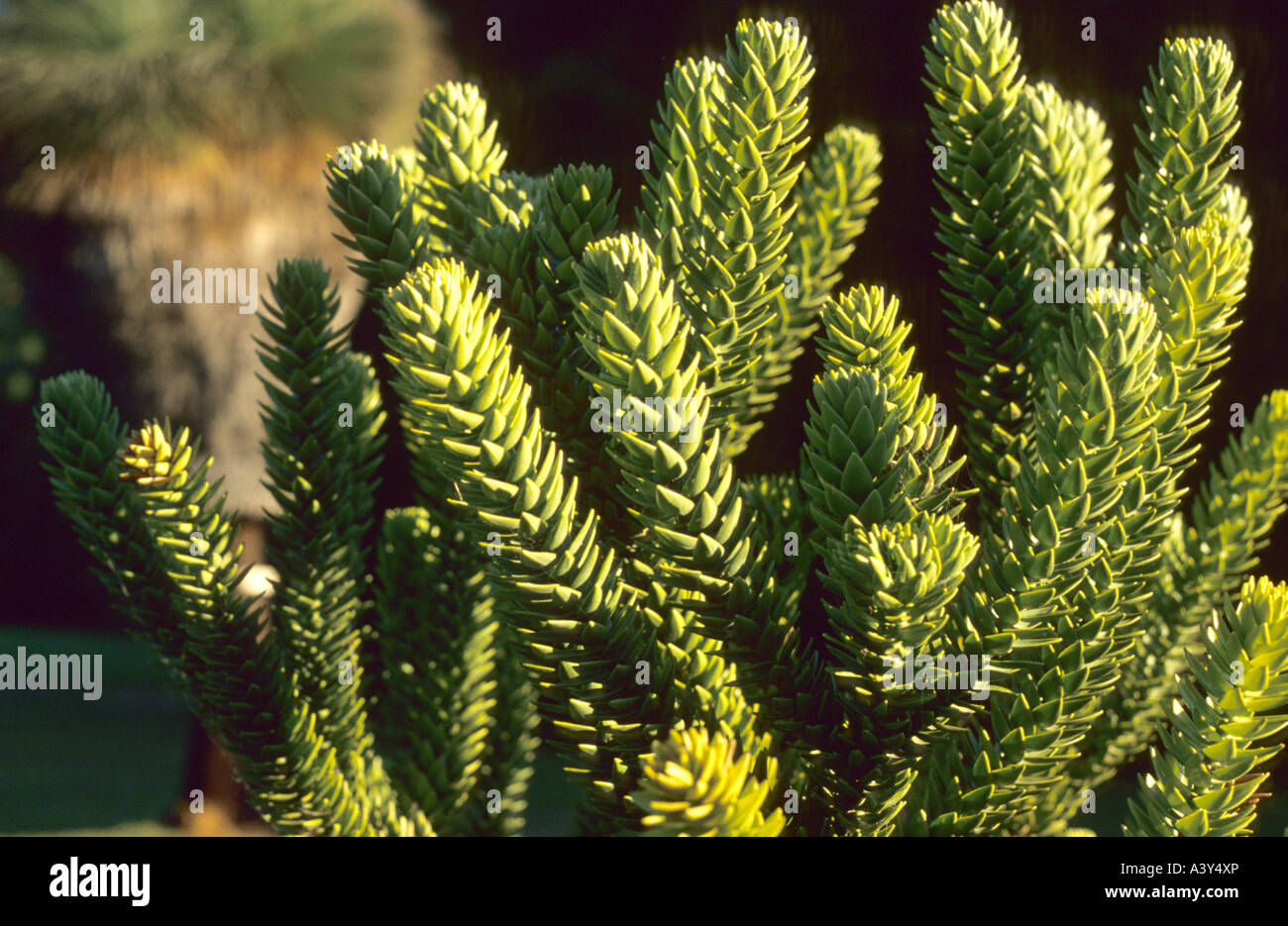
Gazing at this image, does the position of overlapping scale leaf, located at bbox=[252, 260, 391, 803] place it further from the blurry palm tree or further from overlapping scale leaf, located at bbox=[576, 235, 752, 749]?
the blurry palm tree

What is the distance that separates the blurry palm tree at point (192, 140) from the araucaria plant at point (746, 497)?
79.5 inches

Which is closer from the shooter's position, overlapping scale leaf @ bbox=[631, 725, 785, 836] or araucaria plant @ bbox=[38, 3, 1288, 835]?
overlapping scale leaf @ bbox=[631, 725, 785, 836]

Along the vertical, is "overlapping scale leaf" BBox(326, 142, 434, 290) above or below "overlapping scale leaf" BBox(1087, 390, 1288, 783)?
above

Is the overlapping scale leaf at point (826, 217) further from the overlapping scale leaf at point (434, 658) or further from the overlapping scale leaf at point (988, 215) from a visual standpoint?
the overlapping scale leaf at point (434, 658)

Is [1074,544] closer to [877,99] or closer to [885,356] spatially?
[885,356]

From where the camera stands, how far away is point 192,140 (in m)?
2.85

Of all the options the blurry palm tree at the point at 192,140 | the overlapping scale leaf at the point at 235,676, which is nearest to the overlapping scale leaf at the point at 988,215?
the overlapping scale leaf at the point at 235,676

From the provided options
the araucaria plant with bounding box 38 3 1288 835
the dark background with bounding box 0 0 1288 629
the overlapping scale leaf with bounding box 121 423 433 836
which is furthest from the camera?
the dark background with bounding box 0 0 1288 629

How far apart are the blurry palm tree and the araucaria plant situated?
2018mm

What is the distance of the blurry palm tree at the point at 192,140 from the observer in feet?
9.00

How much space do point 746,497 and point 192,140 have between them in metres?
2.68

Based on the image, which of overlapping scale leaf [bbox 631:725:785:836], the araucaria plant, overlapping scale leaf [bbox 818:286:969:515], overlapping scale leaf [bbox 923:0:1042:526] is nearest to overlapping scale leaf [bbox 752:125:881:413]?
the araucaria plant

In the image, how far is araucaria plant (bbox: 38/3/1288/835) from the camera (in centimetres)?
56
